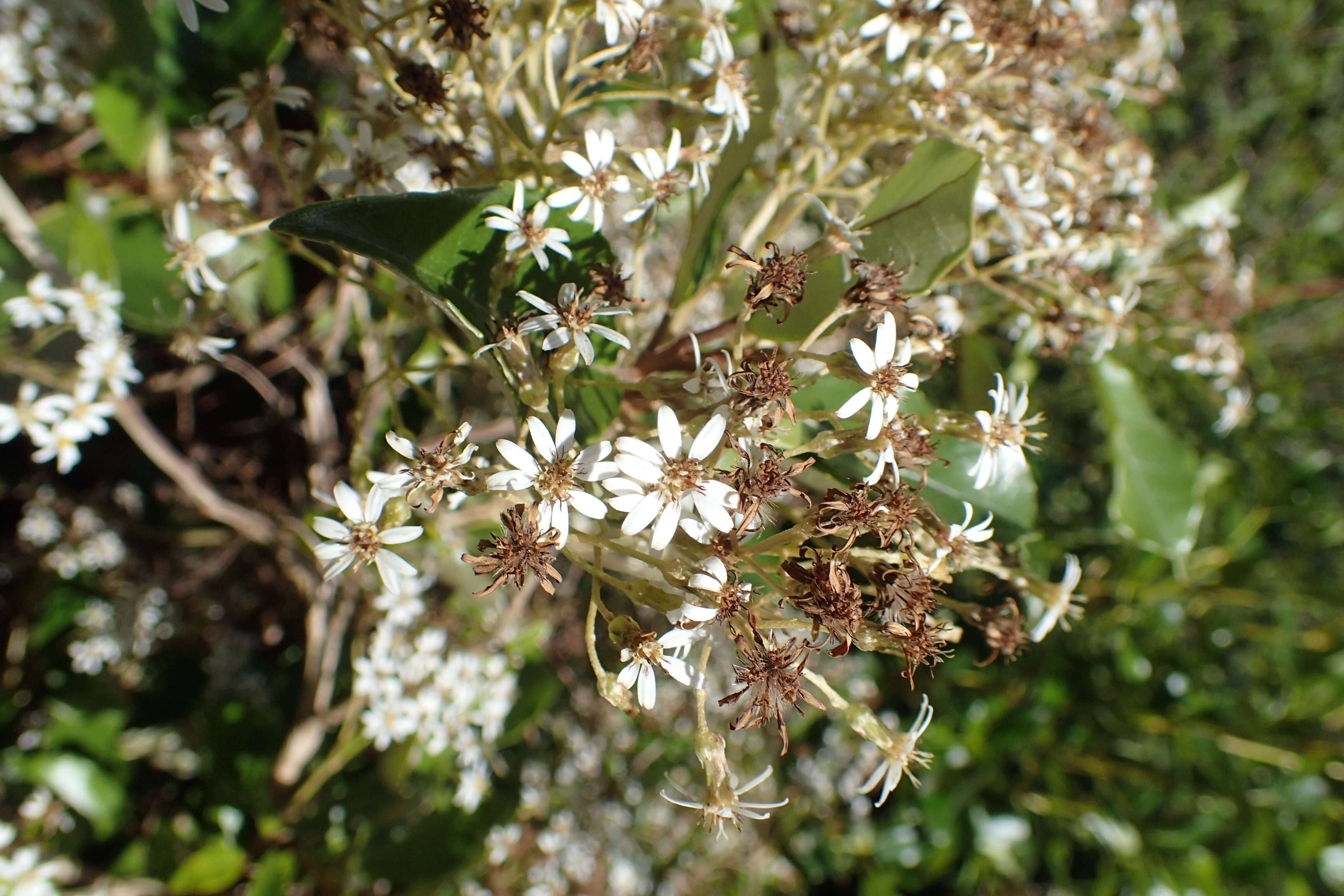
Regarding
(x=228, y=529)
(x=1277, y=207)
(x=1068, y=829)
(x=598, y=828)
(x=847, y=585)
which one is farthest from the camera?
(x=1277, y=207)

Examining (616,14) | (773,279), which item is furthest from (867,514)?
(616,14)

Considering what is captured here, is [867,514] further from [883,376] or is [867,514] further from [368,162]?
[368,162]

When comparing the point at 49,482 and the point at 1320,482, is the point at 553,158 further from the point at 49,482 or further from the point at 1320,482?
the point at 1320,482

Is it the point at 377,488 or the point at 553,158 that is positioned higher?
the point at 553,158

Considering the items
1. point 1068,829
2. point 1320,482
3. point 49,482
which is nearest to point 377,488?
point 49,482

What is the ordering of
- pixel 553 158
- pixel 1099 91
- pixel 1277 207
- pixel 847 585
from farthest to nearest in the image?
pixel 1277 207
pixel 1099 91
pixel 553 158
pixel 847 585

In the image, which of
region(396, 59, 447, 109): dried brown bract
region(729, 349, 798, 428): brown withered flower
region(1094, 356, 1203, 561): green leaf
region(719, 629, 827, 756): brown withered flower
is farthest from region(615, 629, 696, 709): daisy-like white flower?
region(1094, 356, 1203, 561): green leaf

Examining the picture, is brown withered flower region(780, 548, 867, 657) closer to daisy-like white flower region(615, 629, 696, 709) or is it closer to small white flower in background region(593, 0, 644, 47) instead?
daisy-like white flower region(615, 629, 696, 709)

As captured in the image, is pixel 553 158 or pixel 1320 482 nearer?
pixel 553 158
